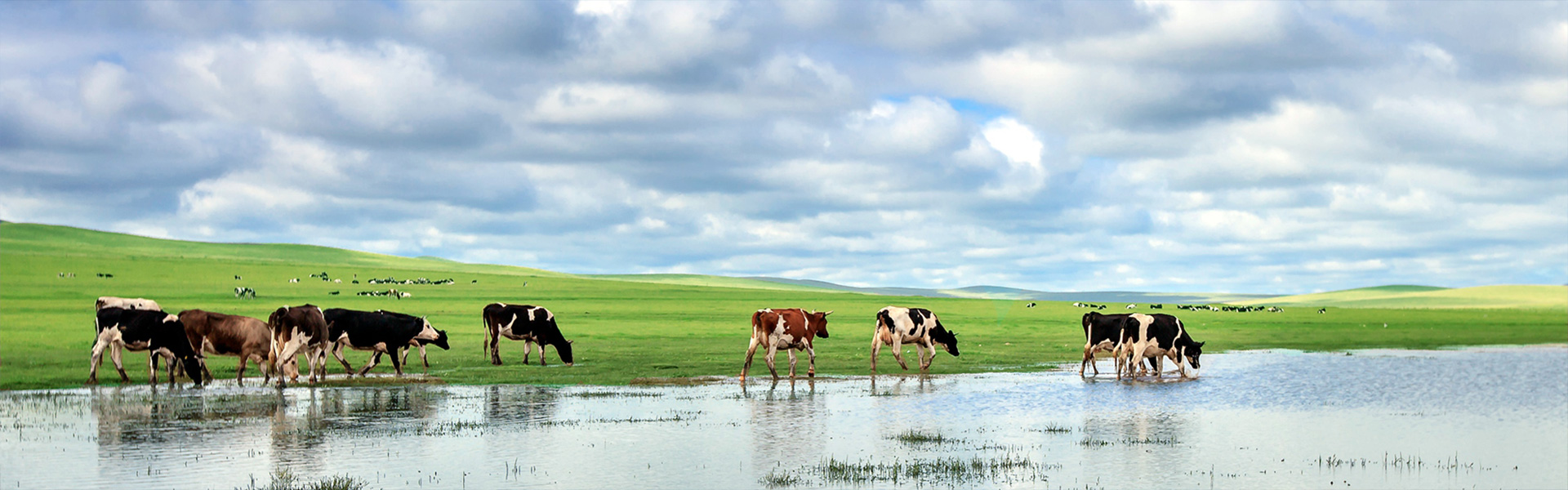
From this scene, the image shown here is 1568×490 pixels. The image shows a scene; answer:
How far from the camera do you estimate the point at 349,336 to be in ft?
111

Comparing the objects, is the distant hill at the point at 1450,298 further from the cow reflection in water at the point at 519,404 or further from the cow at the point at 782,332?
the cow reflection in water at the point at 519,404

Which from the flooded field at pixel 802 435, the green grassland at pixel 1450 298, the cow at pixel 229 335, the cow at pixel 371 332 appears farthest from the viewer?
the green grassland at pixel 1450 298

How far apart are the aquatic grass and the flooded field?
7cm

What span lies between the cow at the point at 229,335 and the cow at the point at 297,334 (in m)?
0.83

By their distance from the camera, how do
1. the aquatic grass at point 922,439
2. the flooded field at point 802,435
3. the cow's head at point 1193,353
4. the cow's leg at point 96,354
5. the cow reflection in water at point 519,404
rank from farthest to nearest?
the cow's head at point 1193,353, the cow's leg at point 96,354, the cow reflection in water at point 519,404, the aquatic grass at point 922,439, the flooded field at point 802,435

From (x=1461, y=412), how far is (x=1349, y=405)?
221 centimetres

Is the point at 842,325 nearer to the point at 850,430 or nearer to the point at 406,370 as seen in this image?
the point at 406,370

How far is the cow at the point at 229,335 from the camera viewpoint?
3206 centimetres

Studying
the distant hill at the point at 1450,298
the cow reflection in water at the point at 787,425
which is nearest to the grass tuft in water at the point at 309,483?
the cow reflection in water at the point at 787,425

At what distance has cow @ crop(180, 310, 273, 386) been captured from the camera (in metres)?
32.1

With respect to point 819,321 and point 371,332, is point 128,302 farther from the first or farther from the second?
point 819,321

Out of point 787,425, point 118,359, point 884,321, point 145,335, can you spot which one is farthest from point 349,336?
point 787,425

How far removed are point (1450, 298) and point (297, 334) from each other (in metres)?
173

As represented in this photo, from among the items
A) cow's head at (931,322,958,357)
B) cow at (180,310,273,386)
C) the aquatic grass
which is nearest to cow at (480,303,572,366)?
cow at (180,310,273,386)
